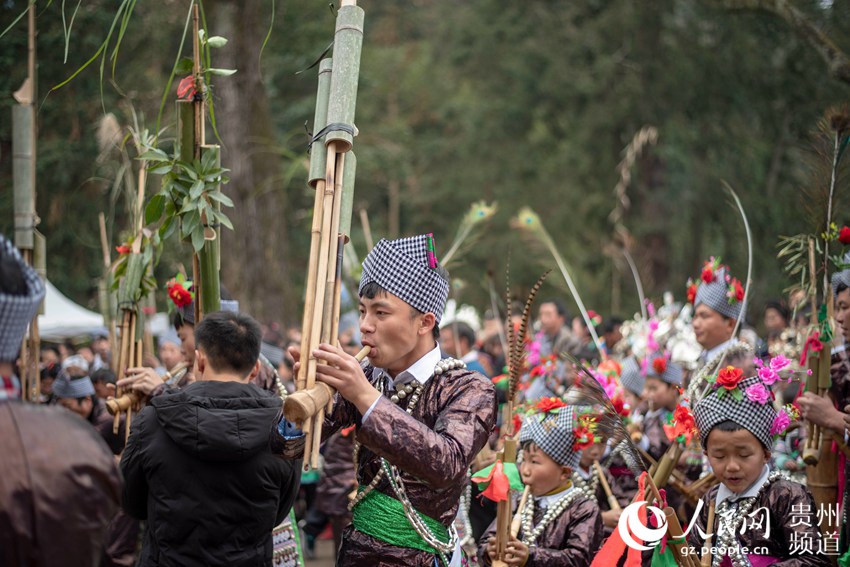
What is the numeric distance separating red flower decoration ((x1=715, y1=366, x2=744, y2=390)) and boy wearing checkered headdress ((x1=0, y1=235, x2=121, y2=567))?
2.94 metres

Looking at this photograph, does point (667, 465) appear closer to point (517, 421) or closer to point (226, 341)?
point (517, 421)

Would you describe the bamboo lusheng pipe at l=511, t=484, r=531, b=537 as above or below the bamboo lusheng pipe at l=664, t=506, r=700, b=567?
below

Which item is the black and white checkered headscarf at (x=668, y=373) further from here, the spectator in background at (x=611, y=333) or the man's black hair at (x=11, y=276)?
the man's black hair at (x=11, y=276)

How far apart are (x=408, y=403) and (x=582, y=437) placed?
1.76 meters

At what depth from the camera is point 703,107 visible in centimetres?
2039

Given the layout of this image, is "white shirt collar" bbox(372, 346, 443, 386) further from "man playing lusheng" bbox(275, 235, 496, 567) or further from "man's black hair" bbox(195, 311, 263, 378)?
"man's black hair" bbox(195, 311, 263, 378)

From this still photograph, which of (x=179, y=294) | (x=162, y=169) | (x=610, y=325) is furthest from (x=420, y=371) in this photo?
(x=610, y=325)

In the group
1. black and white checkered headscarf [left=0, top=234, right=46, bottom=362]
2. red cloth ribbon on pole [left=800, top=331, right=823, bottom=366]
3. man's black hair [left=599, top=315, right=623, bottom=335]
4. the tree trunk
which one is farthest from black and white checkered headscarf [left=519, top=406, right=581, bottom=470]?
the tree trunk

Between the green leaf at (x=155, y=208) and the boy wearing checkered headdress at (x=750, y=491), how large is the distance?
2.62m

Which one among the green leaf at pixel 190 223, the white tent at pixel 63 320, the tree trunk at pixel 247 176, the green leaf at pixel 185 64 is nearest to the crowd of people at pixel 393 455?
the green leaf at pixel 190 223

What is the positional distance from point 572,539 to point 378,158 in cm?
2115

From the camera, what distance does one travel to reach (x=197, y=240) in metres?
4.09

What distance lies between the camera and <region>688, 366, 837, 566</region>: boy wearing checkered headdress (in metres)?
3.94

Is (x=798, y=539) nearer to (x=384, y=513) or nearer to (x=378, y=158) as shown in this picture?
(x=384, y=513)
